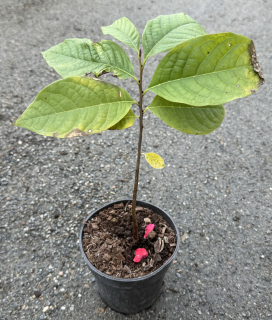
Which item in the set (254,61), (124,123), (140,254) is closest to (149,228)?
(140,254)

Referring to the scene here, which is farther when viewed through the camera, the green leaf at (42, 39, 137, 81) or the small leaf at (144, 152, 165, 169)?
the small leaf at (144, 152, 165, 169)

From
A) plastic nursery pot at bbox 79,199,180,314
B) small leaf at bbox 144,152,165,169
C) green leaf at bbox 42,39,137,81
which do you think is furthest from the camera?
plastic nursery pot at bbox 79,199,180,314

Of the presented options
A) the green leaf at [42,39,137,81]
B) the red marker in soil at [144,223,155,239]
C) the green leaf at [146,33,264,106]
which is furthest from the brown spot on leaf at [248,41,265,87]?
the red marker in soil at [144,223,155,239]

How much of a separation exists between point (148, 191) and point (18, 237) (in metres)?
0.87

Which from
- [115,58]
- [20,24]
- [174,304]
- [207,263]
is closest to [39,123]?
[115,58]

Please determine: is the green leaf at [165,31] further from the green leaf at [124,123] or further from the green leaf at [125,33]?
the green leaf at [124,123]

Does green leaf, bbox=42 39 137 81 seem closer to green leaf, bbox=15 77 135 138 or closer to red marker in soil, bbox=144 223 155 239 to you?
green leaf, bbox=15 77 135 138

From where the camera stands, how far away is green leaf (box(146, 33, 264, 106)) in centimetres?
65

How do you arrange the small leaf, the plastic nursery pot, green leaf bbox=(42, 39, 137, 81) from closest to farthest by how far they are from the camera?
green leaf bbox=(42, 39, 137, 81) → the small leaf → the plastic nursery pot

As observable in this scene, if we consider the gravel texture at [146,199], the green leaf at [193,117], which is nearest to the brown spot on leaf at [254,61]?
the green leaf at [193,117]

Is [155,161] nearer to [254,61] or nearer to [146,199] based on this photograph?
[254,61]

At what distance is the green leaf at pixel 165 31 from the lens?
2.64 feet

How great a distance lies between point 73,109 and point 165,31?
38 centimetres

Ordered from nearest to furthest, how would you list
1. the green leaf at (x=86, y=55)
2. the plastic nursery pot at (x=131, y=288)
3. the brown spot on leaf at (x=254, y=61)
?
1. the brown spot on leaf at (x=254, y=61)
2. the green leaf at (x=86, y=55)
3. the plastic nursery pot at (x=131, y=288)
